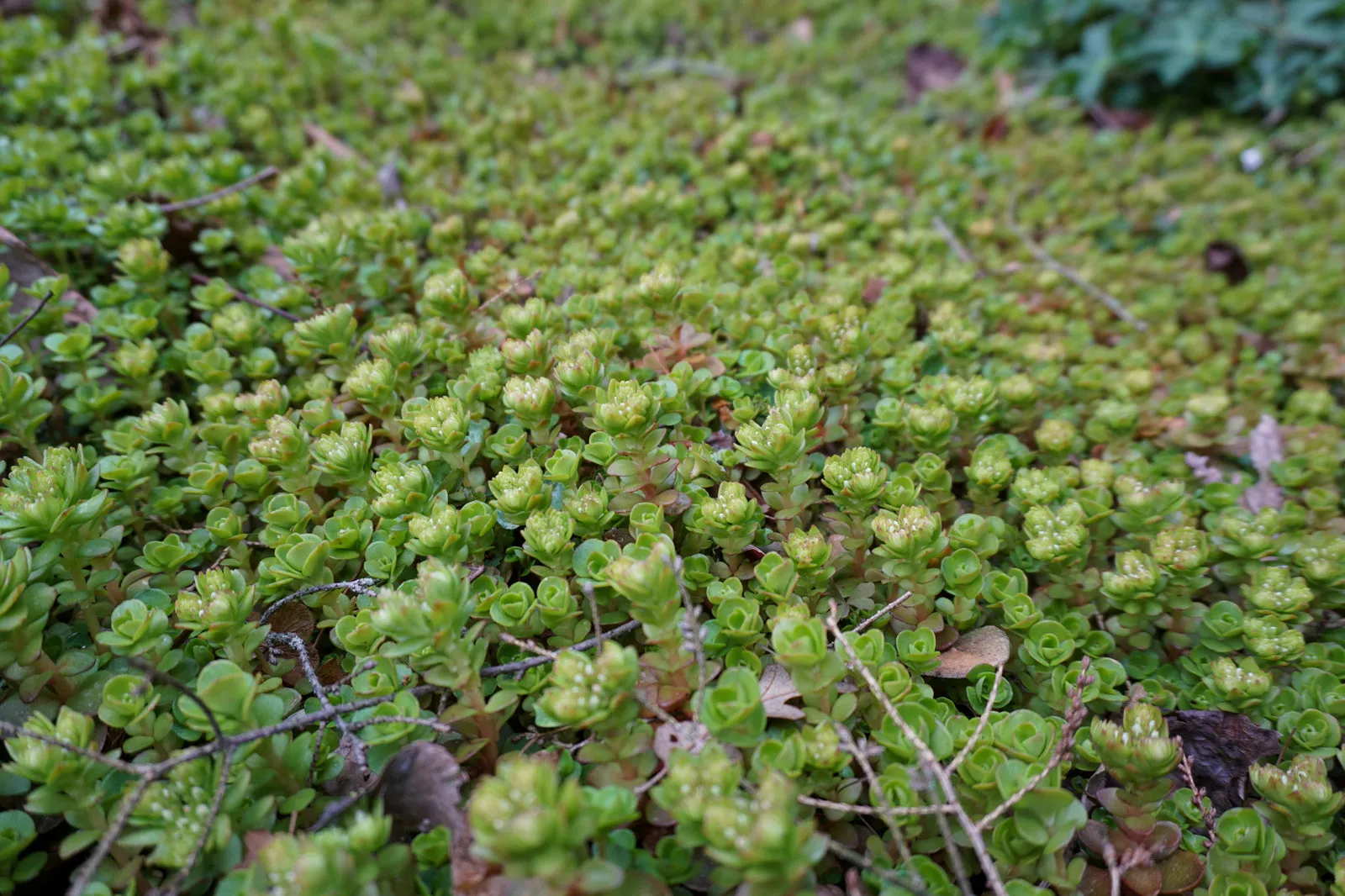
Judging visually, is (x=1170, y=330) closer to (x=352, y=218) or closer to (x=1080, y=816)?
(x=1080, y=816)

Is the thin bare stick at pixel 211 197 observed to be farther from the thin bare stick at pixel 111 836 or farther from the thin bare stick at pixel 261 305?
the thin bare stick at pixel 111 836

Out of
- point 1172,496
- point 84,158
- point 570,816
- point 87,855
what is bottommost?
point 87,855

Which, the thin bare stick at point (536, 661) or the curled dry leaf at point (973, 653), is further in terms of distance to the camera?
the curled dry leaf at point (973, 653)

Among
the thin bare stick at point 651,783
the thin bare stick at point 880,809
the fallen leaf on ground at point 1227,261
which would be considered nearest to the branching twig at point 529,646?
the thin bare stick at point 651,783

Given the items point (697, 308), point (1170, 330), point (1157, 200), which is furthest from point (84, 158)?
→ point (1157, 200)

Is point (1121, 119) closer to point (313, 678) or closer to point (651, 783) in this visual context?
point (651, 783)

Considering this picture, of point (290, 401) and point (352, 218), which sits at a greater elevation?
point (352, 218)

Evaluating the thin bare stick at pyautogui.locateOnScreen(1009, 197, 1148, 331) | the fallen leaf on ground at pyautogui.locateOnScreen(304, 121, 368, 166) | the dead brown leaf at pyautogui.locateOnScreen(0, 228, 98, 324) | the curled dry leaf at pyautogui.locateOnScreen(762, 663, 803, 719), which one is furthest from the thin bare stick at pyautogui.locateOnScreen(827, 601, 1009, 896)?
the fallen leaf on ground at pyautogui.locateOnScreen(304, 121, 368, 166)

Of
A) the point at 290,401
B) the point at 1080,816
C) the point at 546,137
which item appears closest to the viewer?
the point at 1080,816
